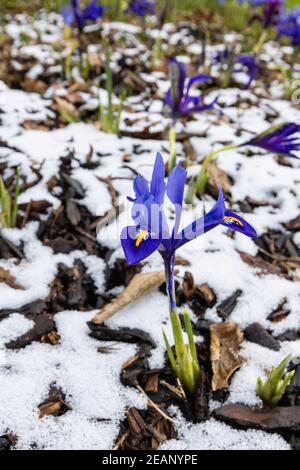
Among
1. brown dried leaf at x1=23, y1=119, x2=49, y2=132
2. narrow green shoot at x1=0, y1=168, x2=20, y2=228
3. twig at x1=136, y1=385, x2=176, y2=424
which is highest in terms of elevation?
brown dried leaf at x1=23, y1=119, x2=49, y2=132

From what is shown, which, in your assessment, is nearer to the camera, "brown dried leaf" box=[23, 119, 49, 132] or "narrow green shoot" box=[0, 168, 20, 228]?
"narrow green shoot" box=[0, 168, 20, 228]

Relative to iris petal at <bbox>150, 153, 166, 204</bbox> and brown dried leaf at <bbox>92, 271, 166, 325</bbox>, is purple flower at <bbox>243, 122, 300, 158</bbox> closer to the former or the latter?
brown dried leaf at <bbox>92, 271, 166, 325</bbox>

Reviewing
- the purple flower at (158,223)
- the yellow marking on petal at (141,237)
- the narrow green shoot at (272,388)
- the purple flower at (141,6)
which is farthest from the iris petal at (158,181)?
the purple flower at (141,6)

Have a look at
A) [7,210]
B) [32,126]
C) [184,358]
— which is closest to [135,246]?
[184,358]

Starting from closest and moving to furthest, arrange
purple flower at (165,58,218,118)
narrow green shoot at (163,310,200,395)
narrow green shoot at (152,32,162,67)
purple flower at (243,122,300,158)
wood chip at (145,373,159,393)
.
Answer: narrow green shoot at (163,310,200,395) → wood chip at (145,373,159,393) → purple flower at (243,122,300,158) → purple flower at (165,58,218,118) → narrow green shoot at (152,32,162,67)

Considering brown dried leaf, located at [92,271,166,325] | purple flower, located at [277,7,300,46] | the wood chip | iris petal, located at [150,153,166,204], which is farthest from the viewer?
purple flower, located at [277,7,300,46]

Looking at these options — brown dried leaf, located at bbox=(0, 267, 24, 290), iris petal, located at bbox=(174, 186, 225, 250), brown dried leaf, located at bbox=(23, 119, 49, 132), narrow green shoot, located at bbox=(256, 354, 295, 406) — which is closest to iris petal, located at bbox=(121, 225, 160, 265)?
iris petal, located at bbox=(174, 186, 225, 250)

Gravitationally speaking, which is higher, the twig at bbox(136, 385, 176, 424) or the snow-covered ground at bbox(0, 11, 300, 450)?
the snow-covered ground at bbox(0, 11, 300, 450)
